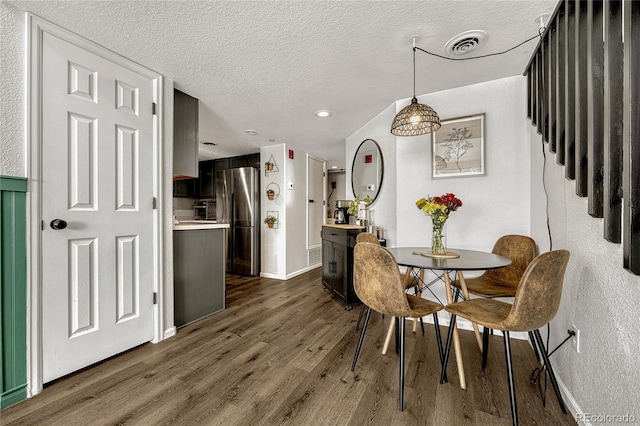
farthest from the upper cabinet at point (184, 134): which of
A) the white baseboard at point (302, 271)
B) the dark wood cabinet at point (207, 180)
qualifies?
the dark wood cabinet at point (207, 180)

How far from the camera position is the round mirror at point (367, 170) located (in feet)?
10.3

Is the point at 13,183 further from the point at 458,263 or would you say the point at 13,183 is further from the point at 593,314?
the point at 593,314

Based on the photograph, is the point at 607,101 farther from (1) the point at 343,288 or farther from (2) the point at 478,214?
(1) the point at 343,288

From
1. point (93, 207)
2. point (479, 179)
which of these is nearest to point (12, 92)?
point (93, 207)

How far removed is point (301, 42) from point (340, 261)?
7.26ft

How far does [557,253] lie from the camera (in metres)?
1.24

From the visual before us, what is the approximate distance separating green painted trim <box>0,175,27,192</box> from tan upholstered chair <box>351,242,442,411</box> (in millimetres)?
1941

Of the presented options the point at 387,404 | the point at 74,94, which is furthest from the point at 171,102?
the point at 387,404

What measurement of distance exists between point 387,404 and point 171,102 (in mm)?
2727

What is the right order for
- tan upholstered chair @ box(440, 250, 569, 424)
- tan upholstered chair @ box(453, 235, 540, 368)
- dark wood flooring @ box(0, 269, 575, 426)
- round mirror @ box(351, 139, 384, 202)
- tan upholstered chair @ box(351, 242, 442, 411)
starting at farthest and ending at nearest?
1. round mirror @ box(351, 139, 384, 202)
2. tan upholstered chair @ box(453, 235, 540, 368)
3. tan upholstered chair @ box(351, 242, 442, 411)
4. dark wood flooring @ box(0, 269, 575, 426)
5. tan upholstered chair @ box(440, 250, 569, 424)

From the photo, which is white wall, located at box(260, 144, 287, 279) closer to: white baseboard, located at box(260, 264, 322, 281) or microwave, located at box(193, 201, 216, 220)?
white baseboard, located at box(260, 264, 322, 281)

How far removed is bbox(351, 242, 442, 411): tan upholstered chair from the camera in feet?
4.79

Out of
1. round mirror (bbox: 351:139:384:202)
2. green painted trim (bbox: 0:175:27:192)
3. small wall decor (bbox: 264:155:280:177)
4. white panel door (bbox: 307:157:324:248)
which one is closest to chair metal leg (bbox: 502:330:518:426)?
round mirror (bbox: 351:139:384:202)

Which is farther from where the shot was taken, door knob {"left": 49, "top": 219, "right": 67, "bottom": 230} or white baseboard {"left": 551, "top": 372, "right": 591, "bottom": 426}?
door knob {"left": 49, "top": 219, "right": 67, "bottom": 230}
